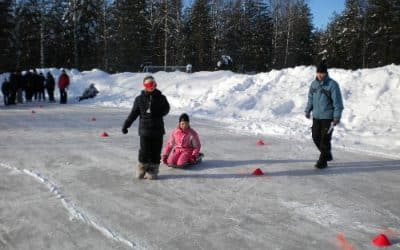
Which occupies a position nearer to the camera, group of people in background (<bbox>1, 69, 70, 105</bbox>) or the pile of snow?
the pile of snow

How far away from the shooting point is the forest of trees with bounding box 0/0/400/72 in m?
41.4

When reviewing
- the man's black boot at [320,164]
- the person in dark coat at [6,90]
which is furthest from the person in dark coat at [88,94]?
the man's black boot at [320,164]

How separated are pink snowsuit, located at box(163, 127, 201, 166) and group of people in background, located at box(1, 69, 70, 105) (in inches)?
579

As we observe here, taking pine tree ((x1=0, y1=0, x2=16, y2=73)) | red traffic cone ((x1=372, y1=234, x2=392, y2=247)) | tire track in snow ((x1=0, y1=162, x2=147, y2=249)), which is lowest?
tire track in snow ((x1=0, y1=162, x2=147, y2=249))

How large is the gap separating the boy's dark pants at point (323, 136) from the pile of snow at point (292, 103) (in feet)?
7.36

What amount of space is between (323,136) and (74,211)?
4543 millimetres

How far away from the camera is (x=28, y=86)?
21719 mm

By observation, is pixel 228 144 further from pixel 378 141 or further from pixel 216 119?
pixel 216 119

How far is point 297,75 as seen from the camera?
1798 cm

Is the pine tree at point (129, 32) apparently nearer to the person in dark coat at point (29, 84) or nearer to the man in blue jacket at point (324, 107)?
the person in dark coat at point (29, 84)

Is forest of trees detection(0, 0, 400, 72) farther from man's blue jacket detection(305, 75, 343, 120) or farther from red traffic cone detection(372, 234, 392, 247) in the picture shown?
red traffic cone detection(372, 234, 392, 247)

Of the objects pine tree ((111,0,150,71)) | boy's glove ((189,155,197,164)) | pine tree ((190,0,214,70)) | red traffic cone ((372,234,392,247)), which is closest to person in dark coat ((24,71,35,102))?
boy's glove ((189,155,197,164))

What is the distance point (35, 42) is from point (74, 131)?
3765cm

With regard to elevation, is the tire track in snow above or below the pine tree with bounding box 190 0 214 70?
below
